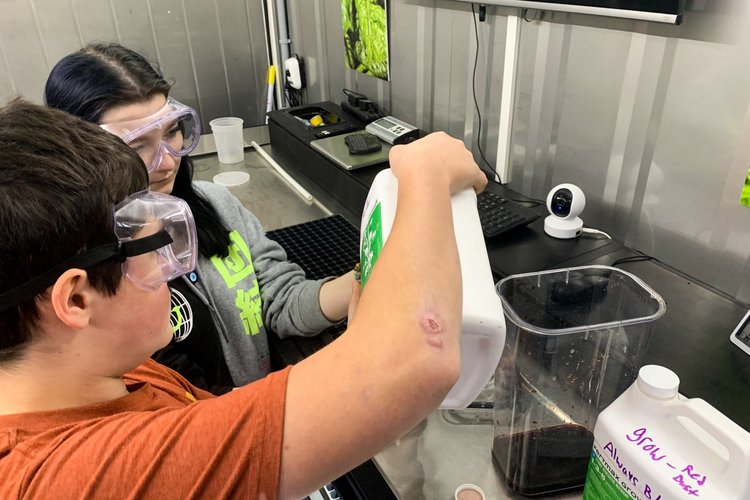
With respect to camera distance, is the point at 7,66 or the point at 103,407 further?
the point at 7,66

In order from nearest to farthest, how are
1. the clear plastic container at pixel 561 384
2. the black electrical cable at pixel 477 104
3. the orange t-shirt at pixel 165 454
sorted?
the orange t-shirt at pixel 165 454, the clear plastic container at pixel 561 384, the black electrical cable at pixel 477 104

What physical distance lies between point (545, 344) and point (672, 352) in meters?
0.26

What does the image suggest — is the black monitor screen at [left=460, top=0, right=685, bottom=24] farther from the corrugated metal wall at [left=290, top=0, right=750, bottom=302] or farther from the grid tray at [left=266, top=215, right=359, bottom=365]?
the grid tray at [left=266, top=215, right=359, bottom=365]

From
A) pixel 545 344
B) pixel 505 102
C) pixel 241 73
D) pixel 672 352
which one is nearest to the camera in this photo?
pixel 545 344

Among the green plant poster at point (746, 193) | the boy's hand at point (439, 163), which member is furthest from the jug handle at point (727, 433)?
the green plant poster at point (746, 193)

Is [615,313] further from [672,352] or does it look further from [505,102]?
[505,102]

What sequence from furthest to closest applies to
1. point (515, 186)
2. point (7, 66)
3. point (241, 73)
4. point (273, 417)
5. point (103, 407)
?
point (241, 73)
point (7, 66)
point (515, 186)
point (103, 407)
point (273, 417)

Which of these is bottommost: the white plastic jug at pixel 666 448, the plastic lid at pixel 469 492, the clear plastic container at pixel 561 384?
the plastic lid at pixel 469 492

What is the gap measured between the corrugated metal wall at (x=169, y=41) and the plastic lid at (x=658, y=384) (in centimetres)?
208

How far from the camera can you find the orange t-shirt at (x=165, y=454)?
0.46 metres

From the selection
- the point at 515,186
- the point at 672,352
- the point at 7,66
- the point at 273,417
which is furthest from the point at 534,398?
the point at 7,66

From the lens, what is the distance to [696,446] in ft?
1.75

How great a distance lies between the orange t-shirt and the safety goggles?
0.46ft

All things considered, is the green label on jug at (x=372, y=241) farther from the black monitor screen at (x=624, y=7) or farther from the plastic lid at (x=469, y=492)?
the black monitor screen at (x=624, y=7)
